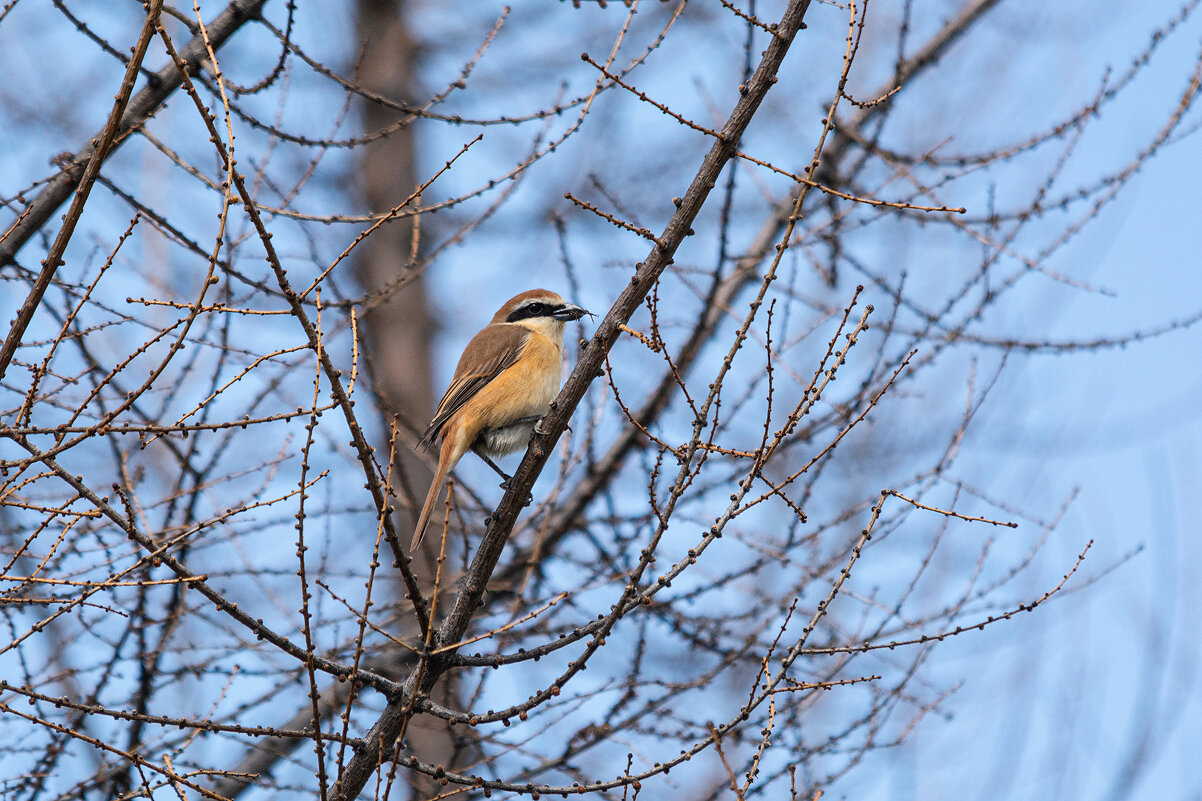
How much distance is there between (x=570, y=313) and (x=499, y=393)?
790mm

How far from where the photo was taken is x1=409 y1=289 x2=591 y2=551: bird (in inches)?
220

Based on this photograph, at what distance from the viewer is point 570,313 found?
6.16 meters

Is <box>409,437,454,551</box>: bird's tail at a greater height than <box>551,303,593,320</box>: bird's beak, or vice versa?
<box>551,303,593,320</box>: bird's beak

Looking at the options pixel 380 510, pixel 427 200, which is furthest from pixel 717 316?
pixel 427 200

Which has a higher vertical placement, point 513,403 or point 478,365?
point 478,365

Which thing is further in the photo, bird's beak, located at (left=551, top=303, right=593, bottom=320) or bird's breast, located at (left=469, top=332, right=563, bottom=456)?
bird's beak, located at (left=551, top=303, right=593, bottom=320)

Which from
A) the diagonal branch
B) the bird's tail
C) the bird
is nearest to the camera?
the diagonal branch

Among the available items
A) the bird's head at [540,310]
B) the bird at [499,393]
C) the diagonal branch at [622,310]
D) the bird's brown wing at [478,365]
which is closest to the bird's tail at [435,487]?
the bird at [499,393]

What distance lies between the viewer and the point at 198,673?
4.88 metres

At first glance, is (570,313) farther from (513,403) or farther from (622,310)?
(622,310)

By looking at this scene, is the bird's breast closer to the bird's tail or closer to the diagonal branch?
the bird's tail

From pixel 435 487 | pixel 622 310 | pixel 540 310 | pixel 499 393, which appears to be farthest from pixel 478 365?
pixel 622 310

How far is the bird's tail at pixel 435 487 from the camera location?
4473mm

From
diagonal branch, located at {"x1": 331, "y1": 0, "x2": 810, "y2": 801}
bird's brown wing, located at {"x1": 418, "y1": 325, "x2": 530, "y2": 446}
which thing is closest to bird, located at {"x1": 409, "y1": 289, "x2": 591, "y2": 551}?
bird's brown wing, located at {"x1": 418, "y1": 325, "x2": 530, "y2": 446}
